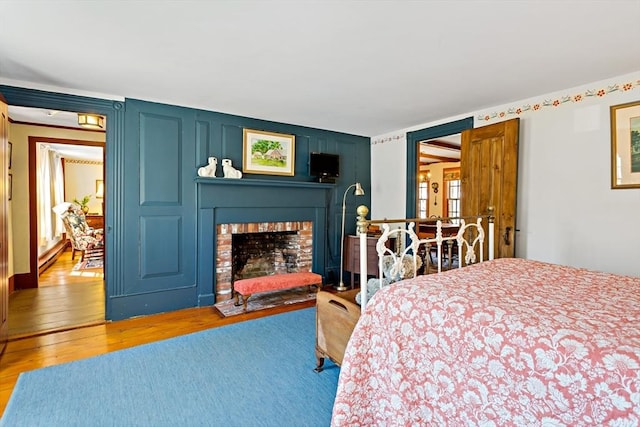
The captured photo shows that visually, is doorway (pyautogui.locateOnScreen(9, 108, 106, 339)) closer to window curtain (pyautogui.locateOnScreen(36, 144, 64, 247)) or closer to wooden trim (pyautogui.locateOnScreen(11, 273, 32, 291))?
wooden trim (pyautogui.locateOnScreen(11, 273, 32, 291))

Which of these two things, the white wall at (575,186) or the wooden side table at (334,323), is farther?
the white wall at (575,186)

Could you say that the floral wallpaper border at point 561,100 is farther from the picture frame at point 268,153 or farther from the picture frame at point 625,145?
the picture frame at point 268,153

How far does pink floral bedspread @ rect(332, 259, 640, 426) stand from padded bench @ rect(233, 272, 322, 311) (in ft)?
7.19

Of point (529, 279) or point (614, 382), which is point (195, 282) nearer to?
point (529, 279)

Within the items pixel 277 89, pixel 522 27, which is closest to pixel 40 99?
pixel 277 89

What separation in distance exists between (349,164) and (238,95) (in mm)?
2145

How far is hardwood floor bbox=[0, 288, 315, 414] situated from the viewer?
2365mm

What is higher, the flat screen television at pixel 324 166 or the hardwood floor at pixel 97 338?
the flat screen television at pixel 324 166

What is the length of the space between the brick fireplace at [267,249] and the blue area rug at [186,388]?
1.48 metres

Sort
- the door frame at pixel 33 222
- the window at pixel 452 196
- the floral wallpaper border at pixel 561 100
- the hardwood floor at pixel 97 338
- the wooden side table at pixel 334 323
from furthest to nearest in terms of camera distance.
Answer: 1. the window at pixel 452 196
2. the door frame at pixel 33 222
3. the floral wallpaper border at pixel 561 100
4. the hardwood floor at pixel 97 338
5. the wooden side table at pixel 334 323

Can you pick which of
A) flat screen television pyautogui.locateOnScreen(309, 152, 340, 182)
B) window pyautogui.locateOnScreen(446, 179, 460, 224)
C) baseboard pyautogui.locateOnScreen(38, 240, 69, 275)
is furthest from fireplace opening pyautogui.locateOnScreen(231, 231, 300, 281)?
window pyautogui.locateOnScreen(446, 179, 460, 224)

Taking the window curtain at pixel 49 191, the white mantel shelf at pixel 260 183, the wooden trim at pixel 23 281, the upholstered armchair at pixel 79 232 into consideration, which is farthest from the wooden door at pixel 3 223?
the upholstered armchair at pixel 79 232

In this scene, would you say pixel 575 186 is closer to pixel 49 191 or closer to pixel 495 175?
pixel 495 175

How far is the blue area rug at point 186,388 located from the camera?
1.76 m
